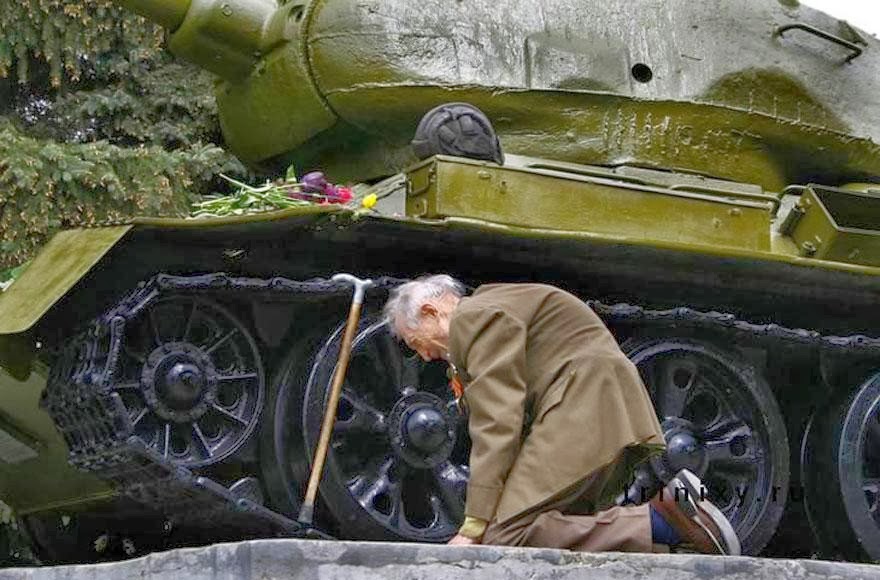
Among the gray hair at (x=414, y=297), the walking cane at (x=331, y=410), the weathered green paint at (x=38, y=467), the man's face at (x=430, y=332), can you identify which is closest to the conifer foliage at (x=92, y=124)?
the weathered green paint at (x=38, y=467)

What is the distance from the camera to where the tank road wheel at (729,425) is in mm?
7652

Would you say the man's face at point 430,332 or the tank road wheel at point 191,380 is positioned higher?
the man's face at point 430,332

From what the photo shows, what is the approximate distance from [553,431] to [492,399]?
229 millimetres

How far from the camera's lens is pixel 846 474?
7.89 metres

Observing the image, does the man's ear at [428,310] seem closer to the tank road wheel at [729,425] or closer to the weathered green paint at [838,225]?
the tank road wheel at [729,425]

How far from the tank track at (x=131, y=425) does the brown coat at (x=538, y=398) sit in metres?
1.75

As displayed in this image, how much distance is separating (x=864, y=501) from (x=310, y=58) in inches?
136

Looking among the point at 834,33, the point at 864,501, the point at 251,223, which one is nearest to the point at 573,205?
the point at 251,223

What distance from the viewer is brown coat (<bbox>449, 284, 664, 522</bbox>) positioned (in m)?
5.11

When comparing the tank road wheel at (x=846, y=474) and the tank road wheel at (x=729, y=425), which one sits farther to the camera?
the tank road wheel at (x=846, y=474)

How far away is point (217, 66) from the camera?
8953 millimetres

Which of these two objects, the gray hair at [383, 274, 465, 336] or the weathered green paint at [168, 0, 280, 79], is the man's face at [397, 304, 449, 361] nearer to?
the gray hair at [383, 274, 465, 336]

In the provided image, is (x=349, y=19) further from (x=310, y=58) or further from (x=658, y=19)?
(x=658, y=19)

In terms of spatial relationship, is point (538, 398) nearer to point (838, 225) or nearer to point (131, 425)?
point (131, 425)
